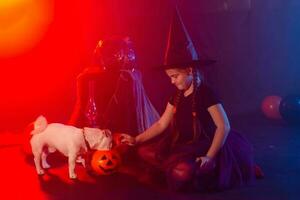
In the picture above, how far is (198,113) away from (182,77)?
1.05ft

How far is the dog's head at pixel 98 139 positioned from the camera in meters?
3.70

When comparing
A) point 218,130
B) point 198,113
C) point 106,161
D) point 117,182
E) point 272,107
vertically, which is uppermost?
point 198,113

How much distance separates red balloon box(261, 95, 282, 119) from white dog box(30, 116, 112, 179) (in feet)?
10.5

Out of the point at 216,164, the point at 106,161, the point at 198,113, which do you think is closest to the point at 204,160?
the point at 216,164

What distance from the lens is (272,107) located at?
20.5ft

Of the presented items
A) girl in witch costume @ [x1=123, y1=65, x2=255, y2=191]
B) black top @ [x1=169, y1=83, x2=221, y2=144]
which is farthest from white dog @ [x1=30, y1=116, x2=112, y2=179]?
black top @ [x1=169, y1=83, x2=221, y2=144]

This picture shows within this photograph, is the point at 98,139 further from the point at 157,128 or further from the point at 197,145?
the point at 197,145

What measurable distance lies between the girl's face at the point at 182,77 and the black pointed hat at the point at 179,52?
0.20ft

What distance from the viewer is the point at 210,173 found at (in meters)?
3.48

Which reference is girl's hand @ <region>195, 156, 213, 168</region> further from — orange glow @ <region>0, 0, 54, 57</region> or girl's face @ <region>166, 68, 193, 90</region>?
orange glow @ <region>0, 0, 54, 57</region>

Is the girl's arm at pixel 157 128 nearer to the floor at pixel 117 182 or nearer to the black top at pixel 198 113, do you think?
the black top at pixel 198 113

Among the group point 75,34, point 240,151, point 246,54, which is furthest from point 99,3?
point 240,151

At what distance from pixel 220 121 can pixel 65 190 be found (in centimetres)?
137

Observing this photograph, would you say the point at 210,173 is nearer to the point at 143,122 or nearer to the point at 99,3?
the point at 143,122
